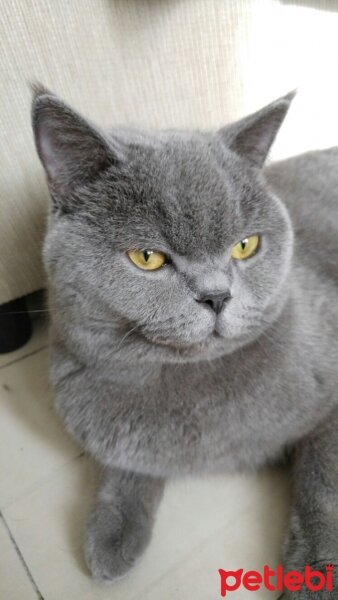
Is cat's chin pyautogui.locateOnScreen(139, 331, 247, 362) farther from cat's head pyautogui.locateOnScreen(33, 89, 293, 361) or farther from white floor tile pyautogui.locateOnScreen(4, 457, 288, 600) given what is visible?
white floor tile pyautogui.locateOnScreen(4, 457, 288, 600)

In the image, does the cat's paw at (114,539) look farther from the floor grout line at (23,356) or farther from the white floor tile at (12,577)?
the floor grout line at (23,356)

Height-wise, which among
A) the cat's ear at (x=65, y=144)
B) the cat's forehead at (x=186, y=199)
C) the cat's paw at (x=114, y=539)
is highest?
the cat's ear at (x=65, y=144)

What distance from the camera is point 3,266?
1108 millimetres

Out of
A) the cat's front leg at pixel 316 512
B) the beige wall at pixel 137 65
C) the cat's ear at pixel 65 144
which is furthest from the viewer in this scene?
the beige wall at pixel 137 65

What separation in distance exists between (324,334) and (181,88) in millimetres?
671

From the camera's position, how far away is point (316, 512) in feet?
2.58

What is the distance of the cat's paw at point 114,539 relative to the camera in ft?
2.57

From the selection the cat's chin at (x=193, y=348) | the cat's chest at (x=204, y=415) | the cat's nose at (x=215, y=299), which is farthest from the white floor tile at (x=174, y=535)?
the cat's nose at (x=215, y=299)

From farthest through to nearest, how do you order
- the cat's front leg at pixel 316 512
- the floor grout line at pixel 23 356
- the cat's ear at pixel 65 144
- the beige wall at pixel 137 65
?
the floor grout line at pixel 23 356
the beige wall at pixel 137 65
the cat's front leg at pixel 316 512
the cat's ear at pixel 65 144

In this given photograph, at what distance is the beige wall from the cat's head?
1.12ft

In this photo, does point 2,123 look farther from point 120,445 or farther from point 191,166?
point 120,445

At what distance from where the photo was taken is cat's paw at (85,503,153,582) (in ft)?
2.57

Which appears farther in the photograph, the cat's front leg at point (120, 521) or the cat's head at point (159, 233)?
the cat's front leg at point (120, 521)

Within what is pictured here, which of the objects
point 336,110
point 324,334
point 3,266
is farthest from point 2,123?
point 336,110
